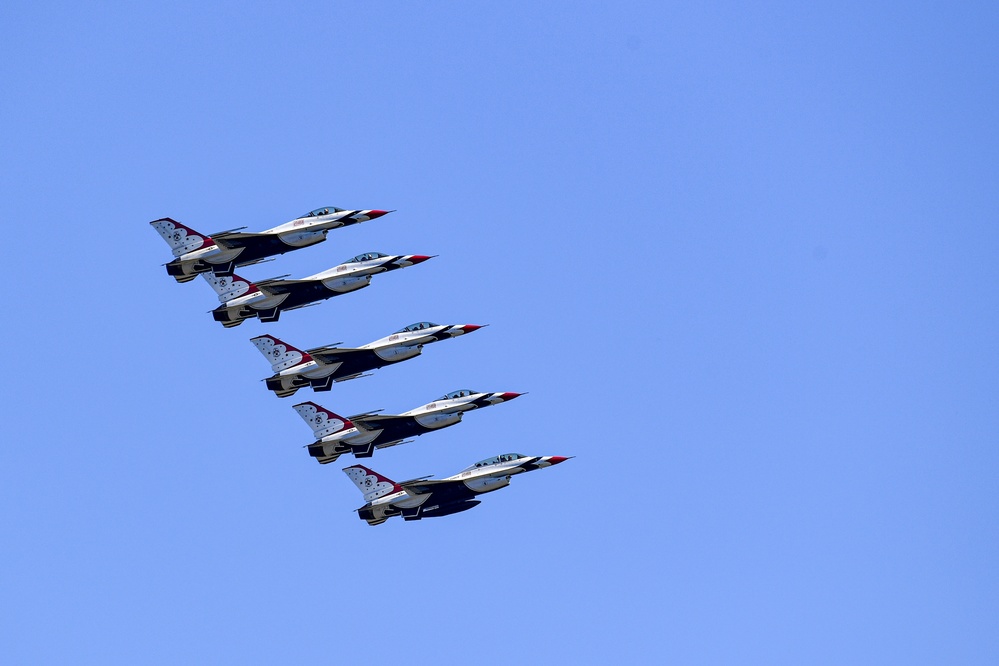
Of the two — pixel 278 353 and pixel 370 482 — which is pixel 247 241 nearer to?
pixel 278 353

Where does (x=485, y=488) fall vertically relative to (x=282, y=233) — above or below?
below

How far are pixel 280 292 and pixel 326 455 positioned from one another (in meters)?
9.87

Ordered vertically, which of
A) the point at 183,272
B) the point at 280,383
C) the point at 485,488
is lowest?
the point at 485,488

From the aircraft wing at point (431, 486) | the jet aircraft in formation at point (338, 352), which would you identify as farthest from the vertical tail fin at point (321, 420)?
the aircraft wing at point (431, 486)

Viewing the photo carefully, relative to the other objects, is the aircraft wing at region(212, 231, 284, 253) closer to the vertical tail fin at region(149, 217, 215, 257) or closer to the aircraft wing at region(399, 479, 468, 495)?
the vertical tail fin at region(149, 217, 215, 257)

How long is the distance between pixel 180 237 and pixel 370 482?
17.9 metres

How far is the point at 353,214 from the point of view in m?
91.6

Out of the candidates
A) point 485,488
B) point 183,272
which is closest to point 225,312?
point 183,272

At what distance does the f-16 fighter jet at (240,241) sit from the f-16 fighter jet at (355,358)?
241 inches

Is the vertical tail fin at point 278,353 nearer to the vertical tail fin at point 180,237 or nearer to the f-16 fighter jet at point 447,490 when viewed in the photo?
the vertical tail fin at point 180,237

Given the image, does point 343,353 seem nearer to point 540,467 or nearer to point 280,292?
point 280,292

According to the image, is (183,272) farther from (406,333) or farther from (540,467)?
(540,467)

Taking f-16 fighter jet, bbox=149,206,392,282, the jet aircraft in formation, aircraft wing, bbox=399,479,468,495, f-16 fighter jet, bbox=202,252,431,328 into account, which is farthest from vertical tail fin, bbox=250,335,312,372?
aircraft wing, bbox=399,479,468,495

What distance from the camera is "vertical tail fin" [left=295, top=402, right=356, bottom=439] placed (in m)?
95.2
